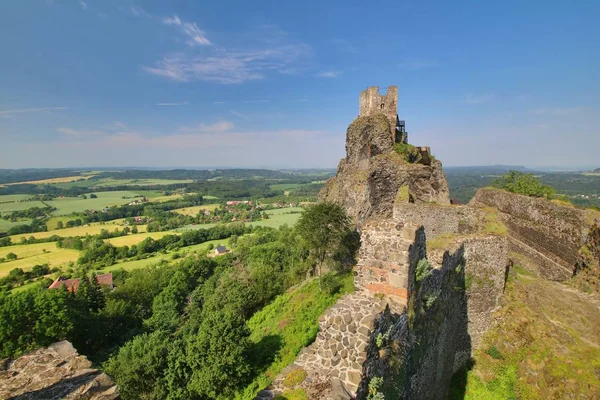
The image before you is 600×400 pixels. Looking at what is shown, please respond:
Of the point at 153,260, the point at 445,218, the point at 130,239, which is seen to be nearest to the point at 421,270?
the point at 445,218

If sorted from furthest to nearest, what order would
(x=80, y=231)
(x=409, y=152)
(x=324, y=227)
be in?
(x=80, y=231)
(x=409, y=152)
(x=324, y=227)

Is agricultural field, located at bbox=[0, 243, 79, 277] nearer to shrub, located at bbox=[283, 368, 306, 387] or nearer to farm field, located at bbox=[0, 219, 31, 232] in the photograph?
farm field, located at bbox=[0, 219, 31, 232]

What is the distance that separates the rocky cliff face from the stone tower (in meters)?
1.18

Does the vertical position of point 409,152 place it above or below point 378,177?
above

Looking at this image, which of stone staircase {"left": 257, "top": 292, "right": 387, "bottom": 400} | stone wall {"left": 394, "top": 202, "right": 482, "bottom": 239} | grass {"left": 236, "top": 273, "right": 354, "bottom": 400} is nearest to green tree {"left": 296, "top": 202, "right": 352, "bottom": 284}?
grass {"left": 236, "top": 273, "right": 354, "bottom": 400}

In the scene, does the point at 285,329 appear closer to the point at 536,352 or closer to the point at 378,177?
the point at 536,352

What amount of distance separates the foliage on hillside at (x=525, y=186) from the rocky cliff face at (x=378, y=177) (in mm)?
4888

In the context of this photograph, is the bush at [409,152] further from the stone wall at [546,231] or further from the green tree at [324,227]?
the green tree at [324,227]

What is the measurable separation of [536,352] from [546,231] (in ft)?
27.2

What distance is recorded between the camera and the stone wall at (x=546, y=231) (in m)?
14.1

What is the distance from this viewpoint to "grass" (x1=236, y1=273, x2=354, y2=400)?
1462cm

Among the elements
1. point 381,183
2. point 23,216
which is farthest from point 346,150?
point 23,216

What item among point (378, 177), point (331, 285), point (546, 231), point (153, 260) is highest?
point (378, 177)

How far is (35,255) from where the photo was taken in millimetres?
67750
